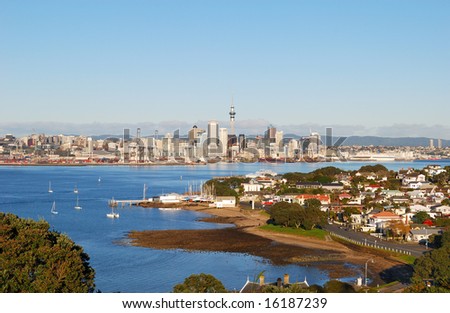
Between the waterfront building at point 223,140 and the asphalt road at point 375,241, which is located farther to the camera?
the waterfront building at point 223,140

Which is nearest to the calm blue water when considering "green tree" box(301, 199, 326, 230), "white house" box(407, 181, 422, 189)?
"green tree" box(301, 199, 326, 230)

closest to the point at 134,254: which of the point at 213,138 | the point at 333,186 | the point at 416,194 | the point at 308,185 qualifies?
the point at 416,194

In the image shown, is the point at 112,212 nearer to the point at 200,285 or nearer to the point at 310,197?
the point at 310,197

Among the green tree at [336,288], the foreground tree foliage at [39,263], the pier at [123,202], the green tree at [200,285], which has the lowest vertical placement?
the pier at [123,202]

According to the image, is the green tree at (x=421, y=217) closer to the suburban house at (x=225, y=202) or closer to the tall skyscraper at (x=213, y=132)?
the suburban house at (x=225, y=202)

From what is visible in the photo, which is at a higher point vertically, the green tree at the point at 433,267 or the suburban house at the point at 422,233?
the green tree at the point at 433,267

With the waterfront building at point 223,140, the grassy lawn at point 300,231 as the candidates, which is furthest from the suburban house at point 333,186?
the waterfront building at point 223,140

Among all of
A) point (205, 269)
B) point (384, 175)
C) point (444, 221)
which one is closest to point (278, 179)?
point (384, 175)
